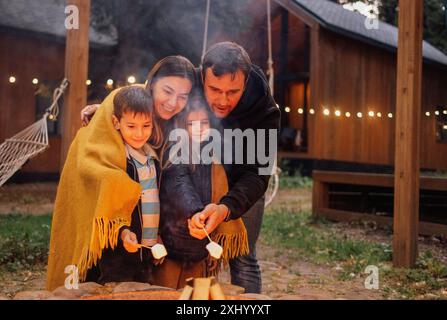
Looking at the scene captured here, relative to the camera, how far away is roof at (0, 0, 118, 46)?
1043 cm

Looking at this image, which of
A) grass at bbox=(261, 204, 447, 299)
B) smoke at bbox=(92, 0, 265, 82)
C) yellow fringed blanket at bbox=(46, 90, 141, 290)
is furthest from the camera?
smoke at bbox=(92, 0, 265, 82)

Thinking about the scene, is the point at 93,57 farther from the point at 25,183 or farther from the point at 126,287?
the point at 126,287

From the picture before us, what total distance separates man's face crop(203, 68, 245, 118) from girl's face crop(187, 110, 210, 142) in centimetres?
6

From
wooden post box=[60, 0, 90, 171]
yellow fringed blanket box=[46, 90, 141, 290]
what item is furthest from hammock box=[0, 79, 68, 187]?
yellow fringed blanket box=[46, 90, 141, 290]

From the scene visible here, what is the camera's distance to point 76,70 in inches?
150

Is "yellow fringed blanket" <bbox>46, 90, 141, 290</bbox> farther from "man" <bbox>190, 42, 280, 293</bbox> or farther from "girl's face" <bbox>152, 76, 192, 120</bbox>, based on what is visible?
"man" <bbox>190, 42, 280, 293</bbox>

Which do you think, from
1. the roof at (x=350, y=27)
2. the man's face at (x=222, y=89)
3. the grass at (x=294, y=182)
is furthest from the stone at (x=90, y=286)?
the roof at (x=350, y=27)

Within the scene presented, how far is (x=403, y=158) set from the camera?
4.73 meters

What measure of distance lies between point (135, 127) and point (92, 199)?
1.25ft

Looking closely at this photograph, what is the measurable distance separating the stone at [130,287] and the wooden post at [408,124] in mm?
2811

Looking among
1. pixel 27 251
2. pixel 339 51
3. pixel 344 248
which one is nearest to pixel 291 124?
pixel 339 51

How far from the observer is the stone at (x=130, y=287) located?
8.20ft

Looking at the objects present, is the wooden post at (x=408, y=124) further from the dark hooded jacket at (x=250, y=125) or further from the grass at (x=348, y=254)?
the dark hooded jacket at (x=250, y=125)

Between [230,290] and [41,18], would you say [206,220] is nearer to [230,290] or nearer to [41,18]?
[230,290]
